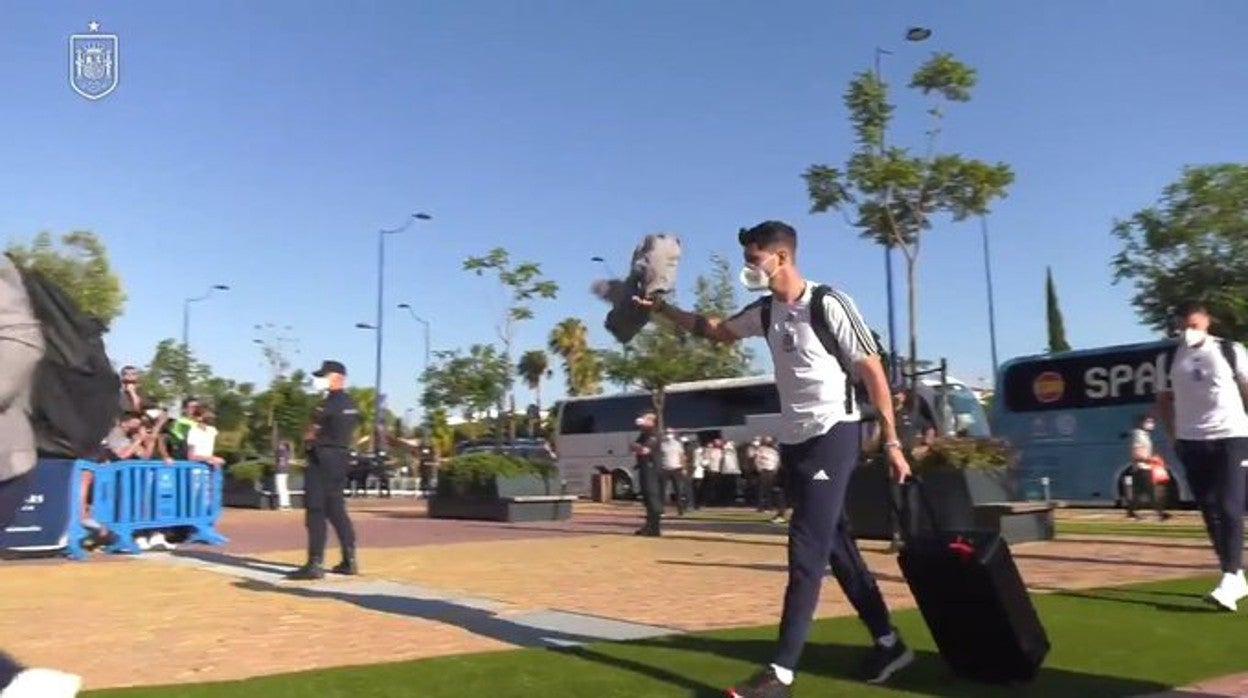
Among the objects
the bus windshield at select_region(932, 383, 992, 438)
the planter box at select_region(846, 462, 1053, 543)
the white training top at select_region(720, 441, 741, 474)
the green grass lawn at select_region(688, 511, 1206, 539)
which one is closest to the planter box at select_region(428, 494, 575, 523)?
the green grass lawn at select_region(688, 511, 1206, 539)

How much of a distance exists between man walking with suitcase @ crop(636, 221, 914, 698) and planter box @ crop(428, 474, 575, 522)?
1441cm

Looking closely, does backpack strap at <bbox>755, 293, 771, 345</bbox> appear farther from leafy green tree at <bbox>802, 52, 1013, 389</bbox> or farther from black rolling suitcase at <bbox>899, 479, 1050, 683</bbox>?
leafy green tree at <bbox>802, 52, 1013, 389</bbox>

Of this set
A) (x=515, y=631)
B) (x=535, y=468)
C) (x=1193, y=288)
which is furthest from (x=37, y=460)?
(x=1193, y=288)

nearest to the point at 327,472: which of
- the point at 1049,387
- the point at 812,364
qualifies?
the point at 812,364

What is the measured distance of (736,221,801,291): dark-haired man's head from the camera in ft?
16.9

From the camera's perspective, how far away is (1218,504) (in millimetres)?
7254

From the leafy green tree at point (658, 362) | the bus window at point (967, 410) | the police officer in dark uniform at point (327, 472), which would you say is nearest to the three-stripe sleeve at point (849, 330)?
the police officer in dark uniform at point (327, 472)

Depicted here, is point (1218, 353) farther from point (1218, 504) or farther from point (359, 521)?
point (359, 521)

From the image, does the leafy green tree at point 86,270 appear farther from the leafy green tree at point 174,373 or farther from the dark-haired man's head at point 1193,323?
the dark-haired man's head at point 1193,323

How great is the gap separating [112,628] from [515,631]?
Result: 2.50 m

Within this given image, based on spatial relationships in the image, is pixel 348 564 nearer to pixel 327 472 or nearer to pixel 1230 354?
pixel 327 472

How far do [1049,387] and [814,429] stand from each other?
21953 millimetres

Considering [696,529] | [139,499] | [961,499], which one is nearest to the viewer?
[961,499]

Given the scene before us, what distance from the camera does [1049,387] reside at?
25375 mm
